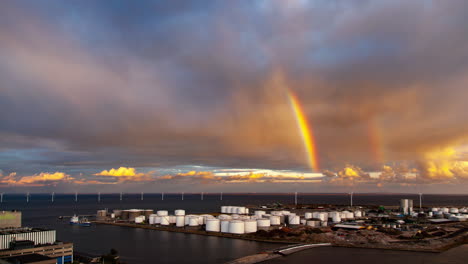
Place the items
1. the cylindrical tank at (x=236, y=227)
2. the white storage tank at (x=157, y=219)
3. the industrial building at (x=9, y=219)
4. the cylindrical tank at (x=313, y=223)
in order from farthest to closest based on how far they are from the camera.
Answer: the white storage tank at (x=157, y=219)
the cylindrical tank at (x=313, y=223)
the cylindrical tank at (x=236, y=227)
the industrial building at (x=9, y=219)

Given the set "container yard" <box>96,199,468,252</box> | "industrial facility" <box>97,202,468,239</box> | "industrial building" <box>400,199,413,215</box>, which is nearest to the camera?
"container yard" <box>96,199,468,252</box>

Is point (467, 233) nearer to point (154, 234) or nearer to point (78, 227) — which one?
point (154, 234)

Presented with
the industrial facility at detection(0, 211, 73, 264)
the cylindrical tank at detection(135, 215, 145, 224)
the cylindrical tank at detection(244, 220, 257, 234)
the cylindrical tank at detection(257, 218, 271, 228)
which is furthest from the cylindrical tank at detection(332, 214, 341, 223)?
the industrial facility at detection(0, 211, 73, 264)

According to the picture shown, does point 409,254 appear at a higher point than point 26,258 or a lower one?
lower

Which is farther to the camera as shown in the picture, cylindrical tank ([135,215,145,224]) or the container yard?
cylindrical tank ([135,215,145,224])

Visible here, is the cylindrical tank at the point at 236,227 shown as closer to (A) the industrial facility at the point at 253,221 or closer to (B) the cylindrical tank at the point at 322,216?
(A) the industrial facility at the point at 253,221

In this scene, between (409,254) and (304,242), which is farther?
(304,242)

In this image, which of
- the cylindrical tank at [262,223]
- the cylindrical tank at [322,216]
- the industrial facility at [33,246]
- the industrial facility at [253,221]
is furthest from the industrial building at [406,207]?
the industrial facility at [33,246]

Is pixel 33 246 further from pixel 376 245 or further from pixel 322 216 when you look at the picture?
pixel 322 216

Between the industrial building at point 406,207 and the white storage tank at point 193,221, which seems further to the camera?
the industrial building at point 406,207

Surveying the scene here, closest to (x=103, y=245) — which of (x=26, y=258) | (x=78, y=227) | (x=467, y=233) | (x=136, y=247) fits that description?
(x=136, y=247)

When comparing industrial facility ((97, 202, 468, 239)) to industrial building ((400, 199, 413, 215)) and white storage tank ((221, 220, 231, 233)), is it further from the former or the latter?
industrial building ((400, 199, 413, 215))
